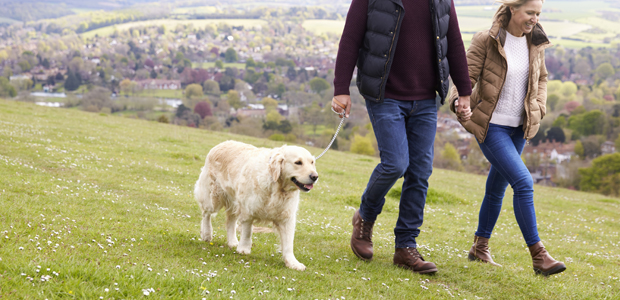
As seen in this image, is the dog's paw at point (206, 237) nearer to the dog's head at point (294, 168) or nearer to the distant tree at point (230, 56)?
the dog's head at point (294, 168)

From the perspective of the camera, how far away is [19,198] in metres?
7.05

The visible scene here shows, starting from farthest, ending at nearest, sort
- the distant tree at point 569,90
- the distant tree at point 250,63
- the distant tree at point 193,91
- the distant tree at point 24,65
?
1. the distant tree at point 250,63
2. the distant tree at point 24,65
3. the distant tree at point 569,90
4. the distant tree at point 193,91

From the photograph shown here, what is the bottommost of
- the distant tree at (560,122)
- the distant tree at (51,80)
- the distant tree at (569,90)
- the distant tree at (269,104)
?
the distant tree at (269,104)

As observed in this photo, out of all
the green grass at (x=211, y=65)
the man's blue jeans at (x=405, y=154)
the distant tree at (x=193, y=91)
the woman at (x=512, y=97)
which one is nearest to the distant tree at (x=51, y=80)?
the distant tree at (x=193, y=91)

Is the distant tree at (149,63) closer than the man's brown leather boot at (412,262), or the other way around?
the man's brown leather boot at (412,262)

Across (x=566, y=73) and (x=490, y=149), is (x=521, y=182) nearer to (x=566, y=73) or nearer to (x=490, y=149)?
(x=490, y=149)

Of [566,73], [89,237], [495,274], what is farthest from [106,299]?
[566,73]

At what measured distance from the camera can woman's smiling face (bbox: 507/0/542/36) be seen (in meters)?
5.38

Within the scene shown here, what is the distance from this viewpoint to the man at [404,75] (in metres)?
5.16

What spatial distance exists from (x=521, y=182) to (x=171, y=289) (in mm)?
4108

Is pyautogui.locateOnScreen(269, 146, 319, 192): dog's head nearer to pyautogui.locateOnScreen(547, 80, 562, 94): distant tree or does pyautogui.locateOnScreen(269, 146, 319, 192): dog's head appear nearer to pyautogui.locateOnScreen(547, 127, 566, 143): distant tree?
pyautogui.locateOnScreen(547, 127, 566, 143): distant tree

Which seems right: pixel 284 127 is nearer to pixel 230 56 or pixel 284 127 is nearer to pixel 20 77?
pixel 20 77

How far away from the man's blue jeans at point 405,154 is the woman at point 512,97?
2.08 ft

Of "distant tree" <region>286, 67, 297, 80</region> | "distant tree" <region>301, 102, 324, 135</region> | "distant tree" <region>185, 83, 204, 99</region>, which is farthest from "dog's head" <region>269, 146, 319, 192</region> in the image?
"distant tree" <region>286, 67, 297, 80</region>
